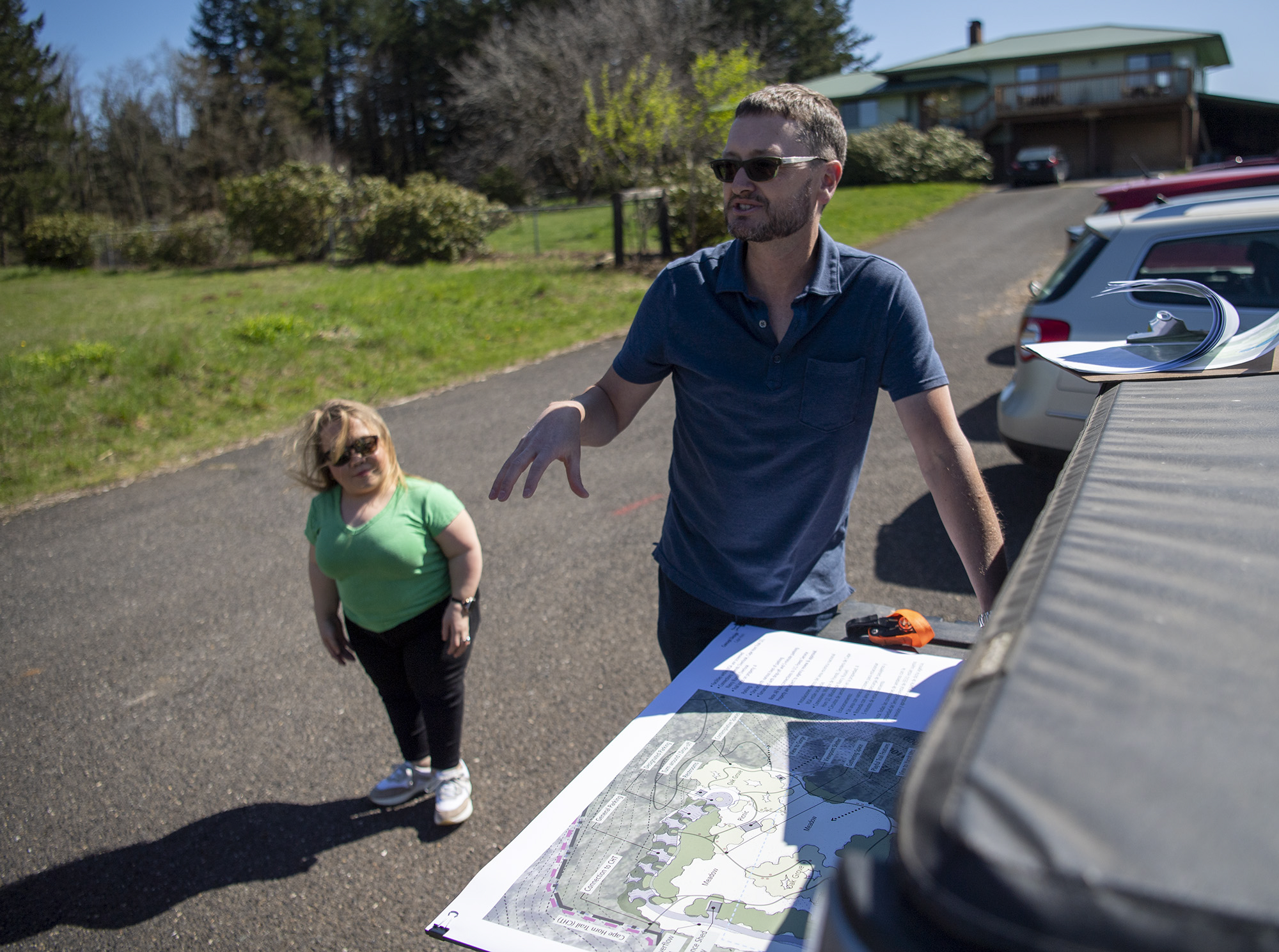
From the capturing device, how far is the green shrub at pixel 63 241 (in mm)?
24578

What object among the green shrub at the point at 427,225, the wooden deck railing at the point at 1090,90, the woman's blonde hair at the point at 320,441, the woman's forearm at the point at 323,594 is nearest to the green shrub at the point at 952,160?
the wooden deck railing at the point at 1090,90

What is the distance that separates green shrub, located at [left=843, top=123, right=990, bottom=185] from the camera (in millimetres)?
29047

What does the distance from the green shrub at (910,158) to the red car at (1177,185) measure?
2078 centimetres

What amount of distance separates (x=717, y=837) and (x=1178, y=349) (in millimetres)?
1286

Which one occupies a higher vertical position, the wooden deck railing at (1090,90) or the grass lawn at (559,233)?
the wooden deck railing at (1090,90)

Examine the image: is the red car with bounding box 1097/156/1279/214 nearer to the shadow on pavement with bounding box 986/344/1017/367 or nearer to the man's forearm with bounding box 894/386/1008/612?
the shadow on pavement with bounding box 986/344/1017/367

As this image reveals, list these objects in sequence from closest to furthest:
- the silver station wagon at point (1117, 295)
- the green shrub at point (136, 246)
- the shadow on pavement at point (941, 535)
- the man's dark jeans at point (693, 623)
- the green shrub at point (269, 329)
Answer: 1. the man's dark jeans at point (693, 623)
2. the shadow on pavement at point (941, 535)
3. the silver station wagon at point (1117, 295)
4. the green shrub at point (269, 329)
5. the green shrub at point (136, 246)

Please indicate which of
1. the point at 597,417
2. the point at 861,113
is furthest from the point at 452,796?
the point at 861,113

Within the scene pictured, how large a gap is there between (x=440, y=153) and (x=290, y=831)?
4671cm

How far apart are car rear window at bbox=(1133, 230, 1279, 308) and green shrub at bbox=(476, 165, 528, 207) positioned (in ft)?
93.2

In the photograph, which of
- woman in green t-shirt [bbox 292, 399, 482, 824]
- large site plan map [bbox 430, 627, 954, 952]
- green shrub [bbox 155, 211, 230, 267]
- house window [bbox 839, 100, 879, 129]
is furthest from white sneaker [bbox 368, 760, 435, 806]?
house window [bbox 839, 100, 879, 129]

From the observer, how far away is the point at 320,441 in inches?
122

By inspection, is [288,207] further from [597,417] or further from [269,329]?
[597,417]

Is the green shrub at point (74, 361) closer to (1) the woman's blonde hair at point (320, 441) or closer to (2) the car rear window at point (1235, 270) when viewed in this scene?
(1) the woman's blonde hair at point (320, 441)
